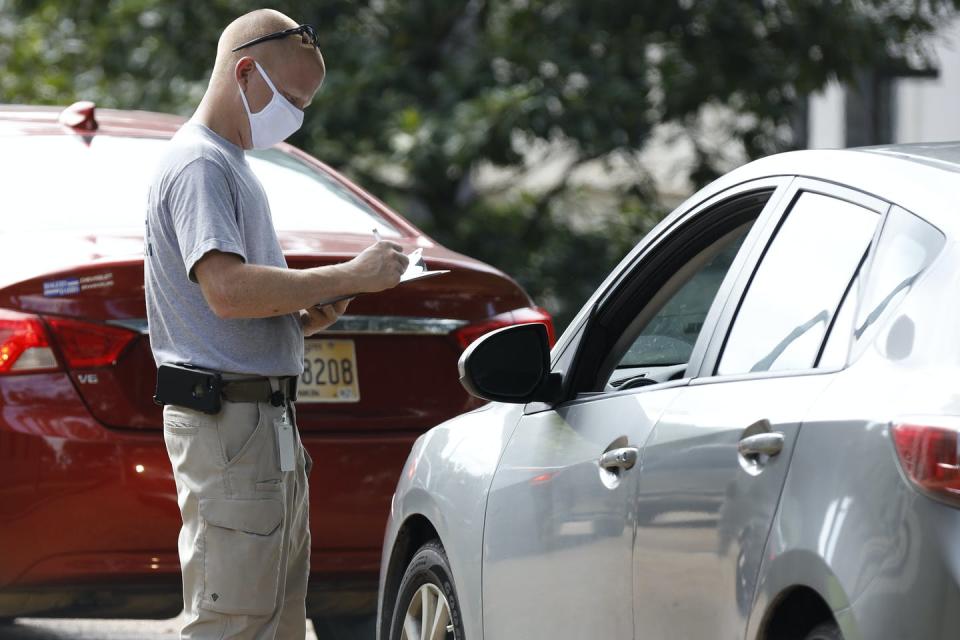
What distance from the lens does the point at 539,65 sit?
35.2 ft

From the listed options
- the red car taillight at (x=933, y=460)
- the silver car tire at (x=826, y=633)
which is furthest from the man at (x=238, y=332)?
the red car taillight at (x=933, y=460)

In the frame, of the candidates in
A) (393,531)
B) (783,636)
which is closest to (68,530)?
(393,531)

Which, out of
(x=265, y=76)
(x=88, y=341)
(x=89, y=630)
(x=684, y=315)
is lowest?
(x=89, y=630)

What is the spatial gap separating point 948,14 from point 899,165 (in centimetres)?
941

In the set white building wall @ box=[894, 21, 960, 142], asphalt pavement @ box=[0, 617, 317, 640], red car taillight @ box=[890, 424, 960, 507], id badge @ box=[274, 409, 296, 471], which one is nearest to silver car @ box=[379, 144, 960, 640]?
red car taillight @ box=[890, 424, 960, 507]

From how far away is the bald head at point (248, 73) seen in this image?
374cm

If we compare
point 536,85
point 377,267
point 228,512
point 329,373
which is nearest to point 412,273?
point 377,267

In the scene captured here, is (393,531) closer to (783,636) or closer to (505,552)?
(505,552)

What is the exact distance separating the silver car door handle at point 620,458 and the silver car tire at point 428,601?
810 mm

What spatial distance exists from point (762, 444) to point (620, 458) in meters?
0.52

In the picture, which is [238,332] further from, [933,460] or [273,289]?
[933,460]

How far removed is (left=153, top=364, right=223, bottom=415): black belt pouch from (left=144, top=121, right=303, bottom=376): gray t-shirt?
0.03 meters

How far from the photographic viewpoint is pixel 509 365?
11.1 ft

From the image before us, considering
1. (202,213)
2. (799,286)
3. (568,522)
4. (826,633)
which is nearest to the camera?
(826,633)
